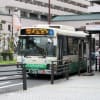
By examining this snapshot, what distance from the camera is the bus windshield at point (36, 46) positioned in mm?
24109

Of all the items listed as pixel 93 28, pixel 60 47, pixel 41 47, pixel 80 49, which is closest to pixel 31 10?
pixel 80 49

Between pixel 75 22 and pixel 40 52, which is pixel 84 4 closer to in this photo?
pixel 75 22

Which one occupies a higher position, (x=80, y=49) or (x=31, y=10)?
(x=31, y=10)

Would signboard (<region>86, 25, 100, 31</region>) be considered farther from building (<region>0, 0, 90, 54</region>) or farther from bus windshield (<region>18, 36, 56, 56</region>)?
building (<region>0, 0, 90, 54</region>)

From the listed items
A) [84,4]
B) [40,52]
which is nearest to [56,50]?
[40,52]

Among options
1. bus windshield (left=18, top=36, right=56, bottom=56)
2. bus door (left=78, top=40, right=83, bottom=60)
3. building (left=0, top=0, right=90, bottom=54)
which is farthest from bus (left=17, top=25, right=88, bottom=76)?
building (left=0, top=0, right=90, bottom=54)

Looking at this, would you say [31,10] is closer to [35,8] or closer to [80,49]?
[35,8]

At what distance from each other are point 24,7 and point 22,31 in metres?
71.2

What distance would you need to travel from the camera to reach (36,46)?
24359mm

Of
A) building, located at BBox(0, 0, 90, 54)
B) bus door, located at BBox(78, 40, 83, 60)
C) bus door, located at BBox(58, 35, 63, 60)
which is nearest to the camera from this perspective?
bus door, located at BBox(58, 35, 63, 60)

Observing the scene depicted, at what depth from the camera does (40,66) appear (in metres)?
24.1

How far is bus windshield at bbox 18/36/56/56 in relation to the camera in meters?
24.1

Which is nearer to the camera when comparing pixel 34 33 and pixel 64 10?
pixel 34 33

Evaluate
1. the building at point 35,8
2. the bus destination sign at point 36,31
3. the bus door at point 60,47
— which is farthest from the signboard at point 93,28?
the building at point 35,8
